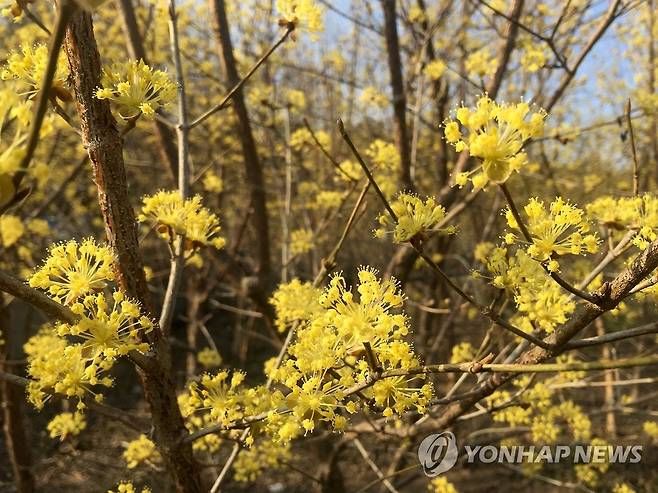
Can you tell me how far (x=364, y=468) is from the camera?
20.3 feet

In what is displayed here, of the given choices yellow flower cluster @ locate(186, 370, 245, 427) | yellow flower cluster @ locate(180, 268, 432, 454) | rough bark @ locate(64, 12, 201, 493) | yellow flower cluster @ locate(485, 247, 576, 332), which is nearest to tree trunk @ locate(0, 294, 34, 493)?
rough bark @ locate(64, 12, 201, 493)

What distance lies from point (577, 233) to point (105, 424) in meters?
7.34

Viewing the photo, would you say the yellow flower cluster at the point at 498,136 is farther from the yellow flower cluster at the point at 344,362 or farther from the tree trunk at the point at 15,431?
the tree trunk at the point at 15,431

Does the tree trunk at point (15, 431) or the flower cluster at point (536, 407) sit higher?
the tree trunk at point (15, 431)

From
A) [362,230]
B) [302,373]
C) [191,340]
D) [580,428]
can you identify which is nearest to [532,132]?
[302,373]

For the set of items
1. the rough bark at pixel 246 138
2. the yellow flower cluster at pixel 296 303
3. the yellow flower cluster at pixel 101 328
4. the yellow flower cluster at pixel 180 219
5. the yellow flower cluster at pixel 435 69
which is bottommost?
the yellow flower cluster at pixel 101 328

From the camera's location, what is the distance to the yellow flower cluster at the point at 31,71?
1.57 meters

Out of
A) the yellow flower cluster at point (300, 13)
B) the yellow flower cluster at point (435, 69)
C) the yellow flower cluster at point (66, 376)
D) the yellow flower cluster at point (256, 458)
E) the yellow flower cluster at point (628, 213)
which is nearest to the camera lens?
the yellow flower cluster at point (66, 376)

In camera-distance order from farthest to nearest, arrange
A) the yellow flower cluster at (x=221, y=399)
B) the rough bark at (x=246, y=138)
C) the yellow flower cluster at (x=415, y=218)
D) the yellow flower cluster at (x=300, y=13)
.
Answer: the rough bark at (x=246, y=138) → the yellow flower cluster at (x=300, y=13) → the yellow flower cluster at (x=221, y=399) → the yellow flower cluster at (x=415, y=218)

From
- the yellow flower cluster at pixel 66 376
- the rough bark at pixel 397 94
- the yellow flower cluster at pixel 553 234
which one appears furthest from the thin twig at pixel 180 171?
the rough bark at pixel 397 94

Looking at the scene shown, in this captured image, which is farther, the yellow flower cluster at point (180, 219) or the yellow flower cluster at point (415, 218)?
the yellow flower cluster at point (180, 219)

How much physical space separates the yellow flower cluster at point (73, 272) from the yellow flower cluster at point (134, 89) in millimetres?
451

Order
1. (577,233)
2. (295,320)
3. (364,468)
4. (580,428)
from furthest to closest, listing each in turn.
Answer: (364,468)
(580,428)
(295,320)
(577,233)

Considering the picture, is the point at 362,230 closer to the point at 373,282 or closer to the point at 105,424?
the point at 105,424
